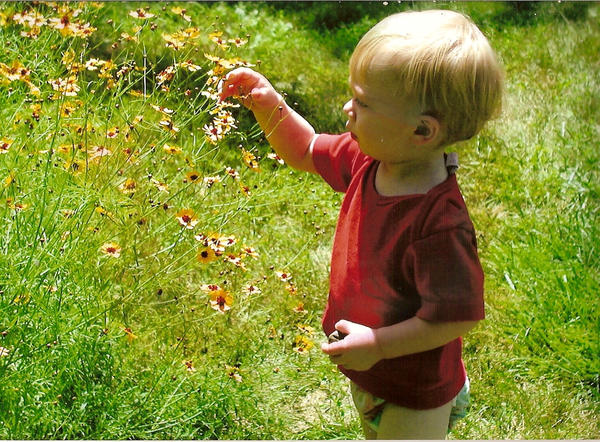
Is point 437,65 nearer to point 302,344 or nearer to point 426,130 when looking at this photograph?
point 426,130

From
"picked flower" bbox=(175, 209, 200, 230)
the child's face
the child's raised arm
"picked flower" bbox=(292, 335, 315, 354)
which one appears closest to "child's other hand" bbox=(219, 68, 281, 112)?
the child's raised arm

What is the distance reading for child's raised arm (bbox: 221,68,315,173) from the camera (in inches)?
74.6

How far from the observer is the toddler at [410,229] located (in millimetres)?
1441

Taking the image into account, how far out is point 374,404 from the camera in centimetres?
167

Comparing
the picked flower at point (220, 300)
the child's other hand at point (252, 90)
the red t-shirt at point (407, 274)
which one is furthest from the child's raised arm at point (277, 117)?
the picked flower at point (220, 300)

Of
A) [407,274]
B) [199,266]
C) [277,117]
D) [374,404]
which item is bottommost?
[199,266]

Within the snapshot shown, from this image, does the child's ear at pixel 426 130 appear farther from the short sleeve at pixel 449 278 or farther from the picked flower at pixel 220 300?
the picked flower at pixel 220 300

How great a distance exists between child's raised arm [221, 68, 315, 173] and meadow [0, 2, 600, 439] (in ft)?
0.23

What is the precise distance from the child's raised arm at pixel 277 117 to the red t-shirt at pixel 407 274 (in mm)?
199

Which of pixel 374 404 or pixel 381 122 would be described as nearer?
pixel 381 122

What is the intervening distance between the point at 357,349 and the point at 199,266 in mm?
1113

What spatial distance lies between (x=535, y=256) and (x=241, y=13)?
2.31 metres

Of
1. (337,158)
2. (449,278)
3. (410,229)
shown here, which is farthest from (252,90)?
(449,278)

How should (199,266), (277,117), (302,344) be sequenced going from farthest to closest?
(199,266) < (302,344) < (277,117)
